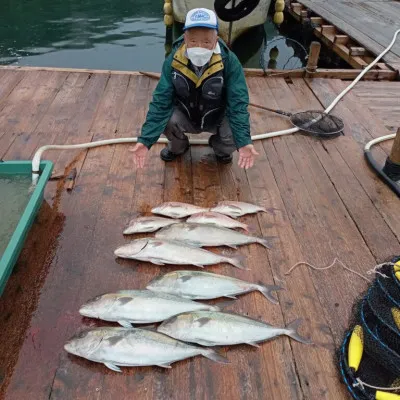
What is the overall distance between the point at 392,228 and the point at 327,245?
2.21 ft

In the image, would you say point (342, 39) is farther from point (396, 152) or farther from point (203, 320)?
point (203, 320)

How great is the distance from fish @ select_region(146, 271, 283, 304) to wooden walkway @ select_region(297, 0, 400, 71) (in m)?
6.03

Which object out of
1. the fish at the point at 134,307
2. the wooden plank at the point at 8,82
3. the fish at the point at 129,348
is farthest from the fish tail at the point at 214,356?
the wooden plank at the point at 8,82

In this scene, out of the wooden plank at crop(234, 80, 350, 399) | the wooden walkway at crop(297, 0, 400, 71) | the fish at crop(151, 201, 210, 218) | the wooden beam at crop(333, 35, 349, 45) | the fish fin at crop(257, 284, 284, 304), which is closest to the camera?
the wooden plank at crop(234, 80, 350, 399)

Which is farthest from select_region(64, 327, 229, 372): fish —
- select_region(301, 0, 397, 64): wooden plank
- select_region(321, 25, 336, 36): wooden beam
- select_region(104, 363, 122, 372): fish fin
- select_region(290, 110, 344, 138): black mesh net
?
select_region(321, 25, 336, 36): wooden beam

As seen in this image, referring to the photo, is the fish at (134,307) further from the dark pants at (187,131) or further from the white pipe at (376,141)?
the white pipe at (376,141)

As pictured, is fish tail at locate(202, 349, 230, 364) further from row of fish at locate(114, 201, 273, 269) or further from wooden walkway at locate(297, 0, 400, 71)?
wooden walkway at locate(297, 0, 400, 71)

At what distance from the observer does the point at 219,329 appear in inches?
91.8

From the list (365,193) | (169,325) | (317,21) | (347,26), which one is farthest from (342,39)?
(169,325)

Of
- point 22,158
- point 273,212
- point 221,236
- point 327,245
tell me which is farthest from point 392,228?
point 22,158

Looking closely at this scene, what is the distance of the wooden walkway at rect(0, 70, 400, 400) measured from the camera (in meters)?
2.19

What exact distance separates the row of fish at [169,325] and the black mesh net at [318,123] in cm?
266

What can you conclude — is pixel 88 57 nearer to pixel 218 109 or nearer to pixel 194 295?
pixel 218 109

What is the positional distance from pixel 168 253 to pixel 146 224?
41 cm
